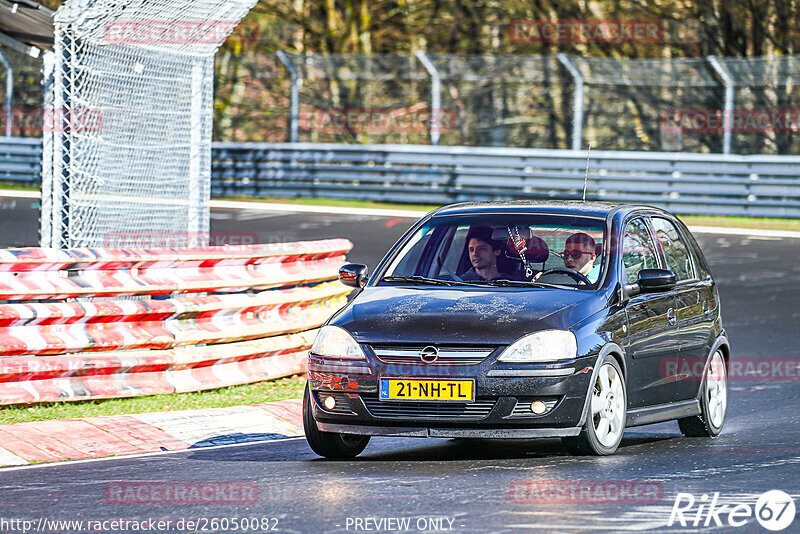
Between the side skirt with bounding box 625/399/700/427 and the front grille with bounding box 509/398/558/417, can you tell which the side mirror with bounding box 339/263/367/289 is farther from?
the side skirt with bounding box 625/399/700/427

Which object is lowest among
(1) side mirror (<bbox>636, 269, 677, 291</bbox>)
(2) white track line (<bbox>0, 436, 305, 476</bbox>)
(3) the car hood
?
(2) white track line (<bbox>0, 436, 305, 476</bbox>)

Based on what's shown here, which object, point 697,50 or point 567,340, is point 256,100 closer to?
point 697,50

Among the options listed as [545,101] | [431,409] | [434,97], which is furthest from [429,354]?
[545,101]

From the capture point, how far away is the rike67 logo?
20.9 ft

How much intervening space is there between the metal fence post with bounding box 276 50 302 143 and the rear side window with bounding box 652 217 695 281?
1827 cm

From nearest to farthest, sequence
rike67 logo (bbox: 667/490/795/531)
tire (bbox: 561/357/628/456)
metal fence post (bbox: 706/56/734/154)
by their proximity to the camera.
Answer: rike67 logo (bbox: 667/490/795/531), tire (bbox: 561/357/628/456), metal fence post (bbox: 706/56/734/154)

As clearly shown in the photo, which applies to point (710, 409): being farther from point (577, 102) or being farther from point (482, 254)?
point (577, 102)

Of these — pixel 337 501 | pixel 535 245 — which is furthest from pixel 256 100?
pixel 337 501

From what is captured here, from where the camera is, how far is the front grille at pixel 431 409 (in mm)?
7727

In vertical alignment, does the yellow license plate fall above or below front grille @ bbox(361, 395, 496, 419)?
above

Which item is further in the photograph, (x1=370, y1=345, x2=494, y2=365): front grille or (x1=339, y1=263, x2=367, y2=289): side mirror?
(x1=339, y1=263, x2=367, y2=289): side mirror

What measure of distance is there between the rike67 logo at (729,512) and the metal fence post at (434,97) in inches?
777

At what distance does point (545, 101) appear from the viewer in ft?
91.9

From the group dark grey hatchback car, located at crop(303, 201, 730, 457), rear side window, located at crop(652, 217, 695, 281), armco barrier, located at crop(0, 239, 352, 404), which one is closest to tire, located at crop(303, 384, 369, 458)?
dark grey hatchback car, located at crop(303, 201, 730, 457)
